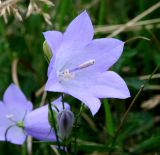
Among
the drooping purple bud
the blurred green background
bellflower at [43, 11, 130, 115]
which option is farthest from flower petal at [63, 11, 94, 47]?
the blurred green background

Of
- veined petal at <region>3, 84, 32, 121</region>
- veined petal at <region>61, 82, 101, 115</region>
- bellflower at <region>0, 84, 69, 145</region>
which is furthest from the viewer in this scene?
veined petal at <region>3, 84, 32, 121</region>

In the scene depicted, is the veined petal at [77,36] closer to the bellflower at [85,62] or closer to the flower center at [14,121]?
the bellflower at [85,62]

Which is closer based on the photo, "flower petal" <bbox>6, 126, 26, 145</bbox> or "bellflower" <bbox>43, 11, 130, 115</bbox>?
"bellflower" <bbox>43, 11, 130, 115</bbox>

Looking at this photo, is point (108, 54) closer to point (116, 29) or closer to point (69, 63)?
point (69, 63)

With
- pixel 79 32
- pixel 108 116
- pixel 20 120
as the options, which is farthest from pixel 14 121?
pixel 79 32

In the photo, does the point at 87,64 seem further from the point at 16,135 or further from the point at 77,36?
the point at 16,135

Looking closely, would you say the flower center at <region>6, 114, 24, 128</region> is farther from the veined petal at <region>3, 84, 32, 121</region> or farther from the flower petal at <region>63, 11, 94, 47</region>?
the flower petal at <region>63, 11, 94, 47</region>
